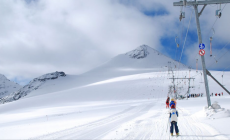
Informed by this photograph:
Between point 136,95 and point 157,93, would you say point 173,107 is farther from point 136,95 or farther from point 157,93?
point 157,93

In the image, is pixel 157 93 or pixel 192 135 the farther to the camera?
pixel 157 93

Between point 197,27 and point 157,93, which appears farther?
point 157,93

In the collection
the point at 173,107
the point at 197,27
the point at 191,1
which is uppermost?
the point at 191,1

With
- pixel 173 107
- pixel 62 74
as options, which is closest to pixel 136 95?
pixel 173 107

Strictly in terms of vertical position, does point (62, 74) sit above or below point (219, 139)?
above

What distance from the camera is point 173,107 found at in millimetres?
9039

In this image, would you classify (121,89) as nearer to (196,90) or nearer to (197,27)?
(196,90)

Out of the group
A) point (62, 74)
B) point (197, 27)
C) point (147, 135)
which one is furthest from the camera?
point (62, 74)

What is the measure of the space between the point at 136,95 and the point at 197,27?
39081 millimetres

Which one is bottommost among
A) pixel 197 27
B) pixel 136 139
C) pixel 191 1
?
pixel 136 139

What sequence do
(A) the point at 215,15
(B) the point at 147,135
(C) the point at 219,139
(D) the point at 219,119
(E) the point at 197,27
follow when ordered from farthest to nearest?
(E) the point at 197,27 < (A) the point at 215,15 < (D) the point at 219,119 < (B) the point at 147,135 < (C) the point at 219,139

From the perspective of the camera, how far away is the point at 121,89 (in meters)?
57.6

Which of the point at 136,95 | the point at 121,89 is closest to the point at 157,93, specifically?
the point at 136,95

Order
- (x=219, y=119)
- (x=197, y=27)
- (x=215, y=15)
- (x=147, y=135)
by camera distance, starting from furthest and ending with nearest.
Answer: (x=197, y=27) → (x=215, y=15) → (x=219, y=119) → (x=147, y=135)
